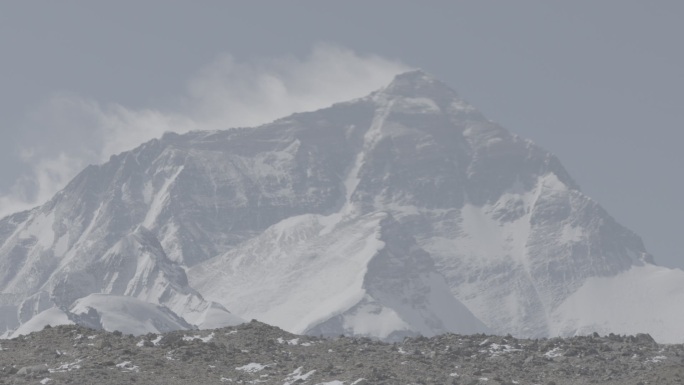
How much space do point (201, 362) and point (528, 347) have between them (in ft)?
40.7

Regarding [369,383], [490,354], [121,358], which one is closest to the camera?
[369,383]

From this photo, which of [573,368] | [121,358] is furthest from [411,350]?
[121,358]

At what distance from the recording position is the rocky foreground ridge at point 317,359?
183 ft

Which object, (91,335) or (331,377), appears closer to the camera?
(331,377)

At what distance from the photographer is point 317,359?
60.1 metres

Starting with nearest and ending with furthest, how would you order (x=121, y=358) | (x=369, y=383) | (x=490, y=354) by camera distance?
(x=369, y=383) < (x=121, y=358) < (x=490, y=354)

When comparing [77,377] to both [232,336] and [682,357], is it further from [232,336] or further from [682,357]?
[682,357]

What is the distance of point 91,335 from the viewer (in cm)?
6269

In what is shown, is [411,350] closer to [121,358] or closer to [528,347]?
[528,347]

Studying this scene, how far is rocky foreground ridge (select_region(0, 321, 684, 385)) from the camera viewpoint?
55875mm

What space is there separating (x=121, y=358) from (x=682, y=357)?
1953cm

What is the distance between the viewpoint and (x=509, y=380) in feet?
184

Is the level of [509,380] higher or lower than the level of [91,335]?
lower

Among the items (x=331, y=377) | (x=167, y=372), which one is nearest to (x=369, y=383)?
A: (x=331, y=377)
